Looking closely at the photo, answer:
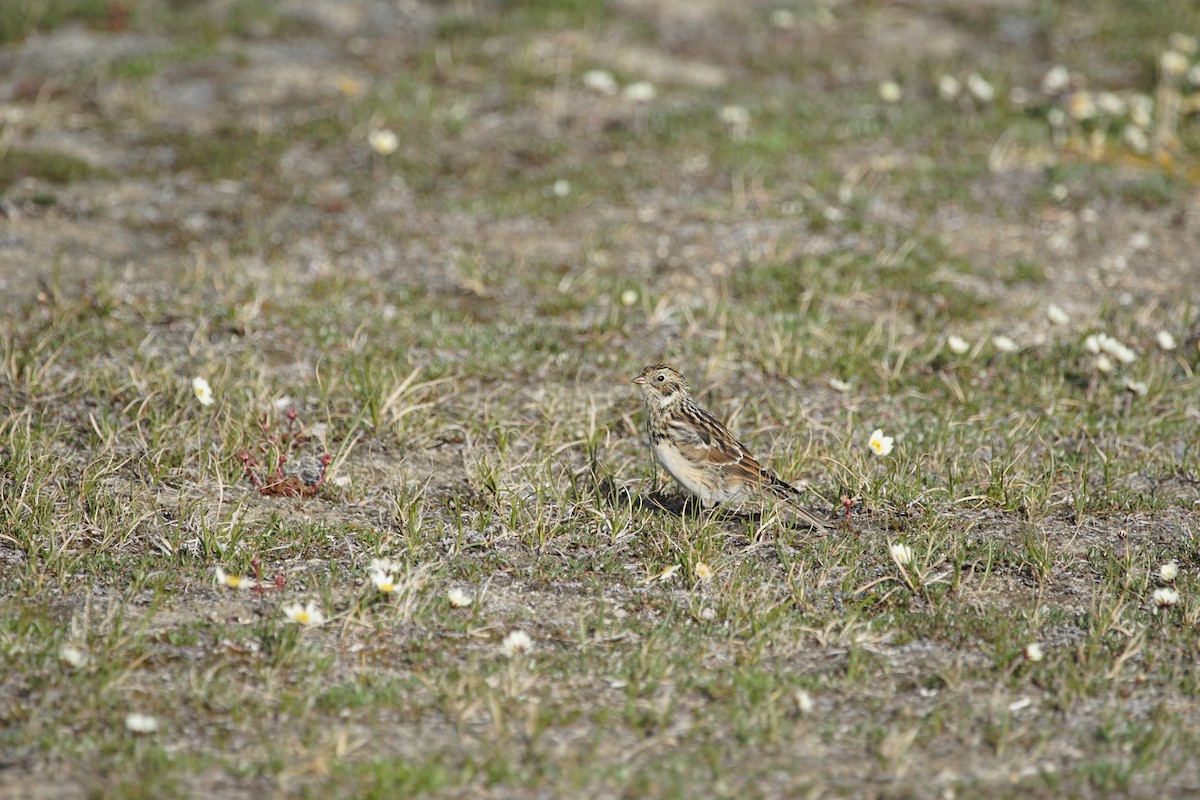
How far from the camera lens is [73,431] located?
8.30m

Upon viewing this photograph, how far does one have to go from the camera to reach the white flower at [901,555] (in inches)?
274

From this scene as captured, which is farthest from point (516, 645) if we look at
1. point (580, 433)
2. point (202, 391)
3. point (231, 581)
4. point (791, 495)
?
point (202, 391)

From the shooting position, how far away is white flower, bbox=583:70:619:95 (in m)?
14.2

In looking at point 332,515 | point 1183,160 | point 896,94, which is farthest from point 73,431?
point 1183,160

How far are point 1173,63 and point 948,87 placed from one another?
224 cm

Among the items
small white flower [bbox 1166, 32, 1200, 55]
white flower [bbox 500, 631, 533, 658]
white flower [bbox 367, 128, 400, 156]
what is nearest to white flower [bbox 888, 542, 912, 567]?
white flower [bbox 500, 631, 533, 658]

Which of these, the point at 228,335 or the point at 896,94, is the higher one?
the point at 896,94

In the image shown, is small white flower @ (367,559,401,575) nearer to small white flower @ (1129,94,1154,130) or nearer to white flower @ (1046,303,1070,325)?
white flower @ (1046,303,1070,325)

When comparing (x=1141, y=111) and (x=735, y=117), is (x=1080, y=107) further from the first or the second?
(x=735, y=117)

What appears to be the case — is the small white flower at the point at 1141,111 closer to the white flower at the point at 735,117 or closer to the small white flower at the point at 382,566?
the white flower at the point at 735,117

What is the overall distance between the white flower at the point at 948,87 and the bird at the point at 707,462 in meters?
7.94

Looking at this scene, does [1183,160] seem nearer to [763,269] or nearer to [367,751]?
[763,269]

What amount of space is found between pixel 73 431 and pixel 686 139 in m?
7.05

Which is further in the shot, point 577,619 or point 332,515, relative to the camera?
point 332,515
